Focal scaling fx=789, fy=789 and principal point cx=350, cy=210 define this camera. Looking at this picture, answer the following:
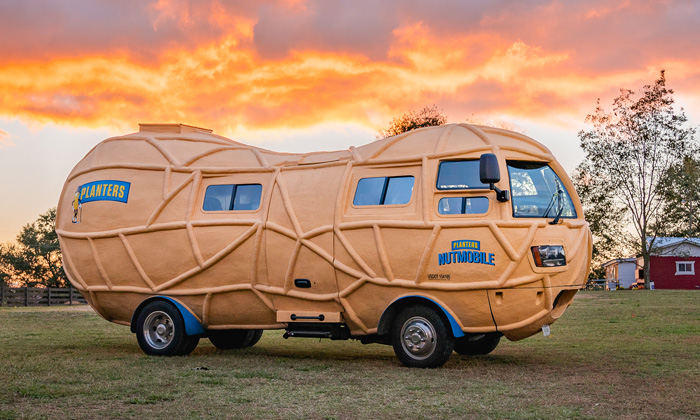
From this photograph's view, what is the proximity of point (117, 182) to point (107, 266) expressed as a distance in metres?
1.63

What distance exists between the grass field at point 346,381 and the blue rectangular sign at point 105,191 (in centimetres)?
297

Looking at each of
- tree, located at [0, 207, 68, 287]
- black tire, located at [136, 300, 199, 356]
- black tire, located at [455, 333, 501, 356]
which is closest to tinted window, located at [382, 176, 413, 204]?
black tire, located at [455, 333, 501, 356]

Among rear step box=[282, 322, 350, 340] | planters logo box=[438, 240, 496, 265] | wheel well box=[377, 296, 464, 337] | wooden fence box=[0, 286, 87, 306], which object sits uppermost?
planters logo box=[438, 240, 496, 265]

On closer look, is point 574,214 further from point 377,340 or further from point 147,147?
point 147,147

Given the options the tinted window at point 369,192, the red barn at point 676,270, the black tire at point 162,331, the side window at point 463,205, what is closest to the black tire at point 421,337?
the side window at point 463,205

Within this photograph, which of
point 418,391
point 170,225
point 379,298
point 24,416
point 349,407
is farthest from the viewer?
point 170,225

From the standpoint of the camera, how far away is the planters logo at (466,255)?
39.0ft

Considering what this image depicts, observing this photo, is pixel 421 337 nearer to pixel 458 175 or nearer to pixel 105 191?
pixel 458 175

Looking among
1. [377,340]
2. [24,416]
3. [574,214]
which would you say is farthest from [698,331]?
[24,416]

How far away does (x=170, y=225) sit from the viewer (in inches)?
574

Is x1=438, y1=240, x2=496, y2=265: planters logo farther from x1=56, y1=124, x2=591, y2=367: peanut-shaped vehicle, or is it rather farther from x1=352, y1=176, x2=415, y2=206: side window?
x1=352, y1=176, x2=415, y2=206: side window

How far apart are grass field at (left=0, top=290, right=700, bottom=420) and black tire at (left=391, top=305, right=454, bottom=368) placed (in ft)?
0.81

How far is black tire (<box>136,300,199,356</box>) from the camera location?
1448 cm

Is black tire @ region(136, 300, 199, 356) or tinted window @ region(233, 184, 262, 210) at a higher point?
tinted window @ region(233, 184, 262, 210)
